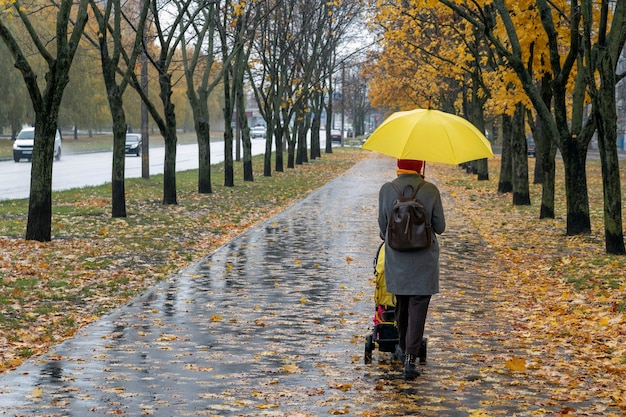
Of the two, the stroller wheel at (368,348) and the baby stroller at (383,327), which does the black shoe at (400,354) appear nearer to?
the baby stroller at (383,327)

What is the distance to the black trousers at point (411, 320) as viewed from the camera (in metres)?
7.54

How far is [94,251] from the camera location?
1466cm

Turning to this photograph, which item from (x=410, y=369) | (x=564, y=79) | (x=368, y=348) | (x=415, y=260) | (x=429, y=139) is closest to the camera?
(x=410, y=369)

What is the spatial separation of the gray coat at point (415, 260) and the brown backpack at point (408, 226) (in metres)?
0.07

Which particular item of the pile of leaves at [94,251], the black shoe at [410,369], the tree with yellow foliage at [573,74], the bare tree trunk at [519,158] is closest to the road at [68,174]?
the pile of leaves at [94,251]

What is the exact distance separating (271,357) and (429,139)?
6.87ft

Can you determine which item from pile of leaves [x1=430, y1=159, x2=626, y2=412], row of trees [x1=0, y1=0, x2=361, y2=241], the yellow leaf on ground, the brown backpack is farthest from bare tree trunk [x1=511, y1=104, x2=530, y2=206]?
the brown backpack

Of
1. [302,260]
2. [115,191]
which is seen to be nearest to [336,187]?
[115,191]

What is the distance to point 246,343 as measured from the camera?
8.66 meters

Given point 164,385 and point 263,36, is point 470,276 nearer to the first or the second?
point 164,385

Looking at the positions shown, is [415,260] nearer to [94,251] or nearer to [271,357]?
[271,357]

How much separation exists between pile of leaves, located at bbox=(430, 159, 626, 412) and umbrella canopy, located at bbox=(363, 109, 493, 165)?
167 cm

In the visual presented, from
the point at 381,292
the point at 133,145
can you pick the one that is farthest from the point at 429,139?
the point at 133,145

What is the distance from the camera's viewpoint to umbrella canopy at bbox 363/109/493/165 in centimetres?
756
